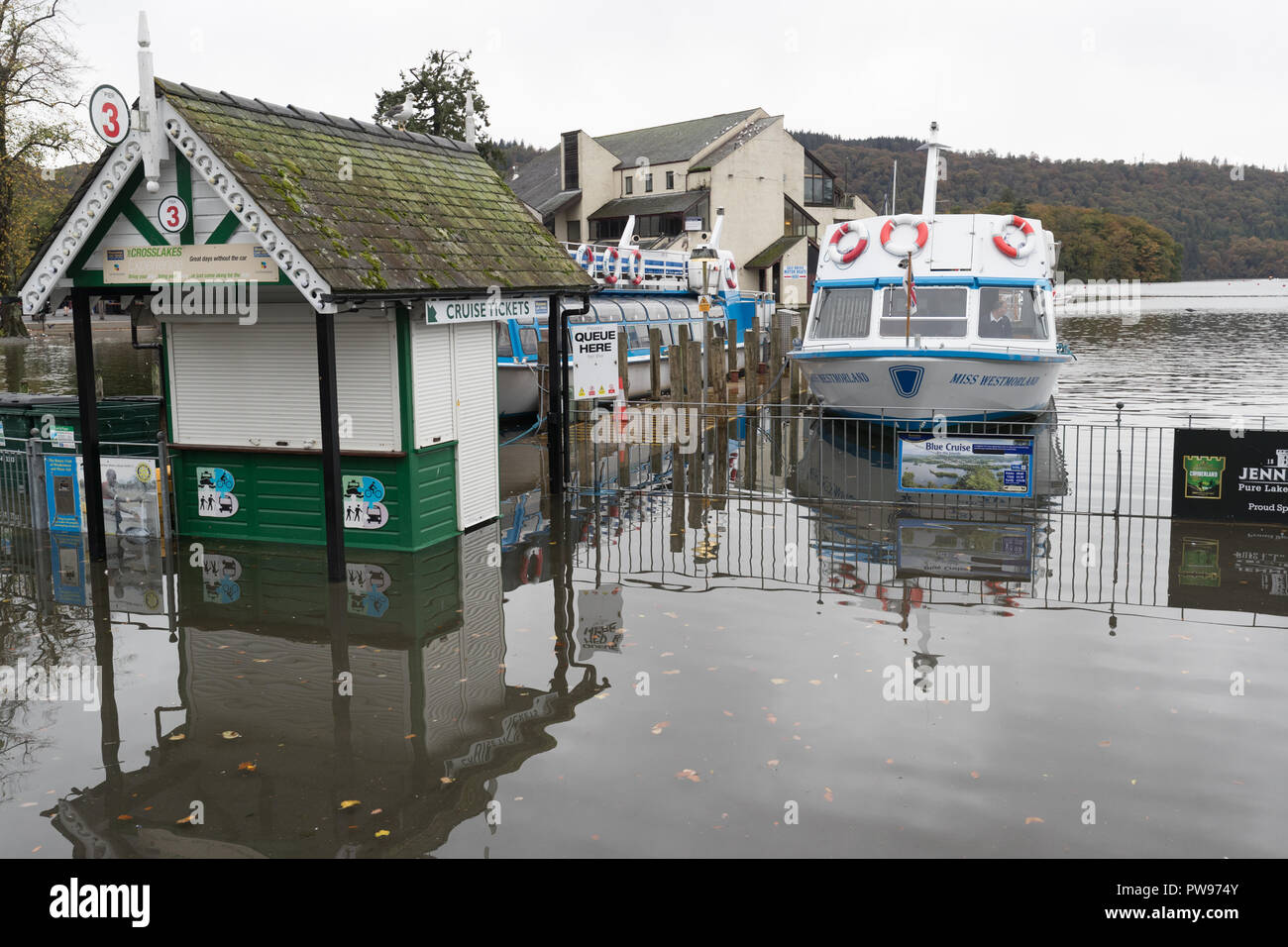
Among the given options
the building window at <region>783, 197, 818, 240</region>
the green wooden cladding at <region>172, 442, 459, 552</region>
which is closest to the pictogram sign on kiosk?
the green wooden cladding at <region>172, 442, 459, 552</region>

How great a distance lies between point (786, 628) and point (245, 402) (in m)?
A: 7.11

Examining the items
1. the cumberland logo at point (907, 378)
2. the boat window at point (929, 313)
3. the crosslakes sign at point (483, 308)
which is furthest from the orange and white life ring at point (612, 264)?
the crosslakes sign at point (483, 308)

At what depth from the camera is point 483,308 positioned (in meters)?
13.7

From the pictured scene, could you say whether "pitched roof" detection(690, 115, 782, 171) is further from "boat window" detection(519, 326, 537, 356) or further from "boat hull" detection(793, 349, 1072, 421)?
"boat hull" detection(793, 349, 1072, 421)

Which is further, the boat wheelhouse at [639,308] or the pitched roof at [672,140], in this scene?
the pitched roof at [672,140]

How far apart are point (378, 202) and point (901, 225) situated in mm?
12102

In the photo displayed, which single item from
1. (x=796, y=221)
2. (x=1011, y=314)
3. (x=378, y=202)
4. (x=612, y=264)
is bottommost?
(x=1011, y=314)

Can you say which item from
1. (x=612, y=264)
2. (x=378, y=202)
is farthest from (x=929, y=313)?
(x=612, y=264)

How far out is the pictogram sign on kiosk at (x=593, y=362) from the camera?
622 inches

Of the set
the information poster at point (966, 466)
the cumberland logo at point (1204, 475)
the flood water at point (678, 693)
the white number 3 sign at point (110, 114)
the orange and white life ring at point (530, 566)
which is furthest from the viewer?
the information poster at point (966, 466)

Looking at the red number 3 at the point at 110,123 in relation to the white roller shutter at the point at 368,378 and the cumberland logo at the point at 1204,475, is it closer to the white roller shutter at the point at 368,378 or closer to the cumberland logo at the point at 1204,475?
the white roller shutter at the point at 368,378
